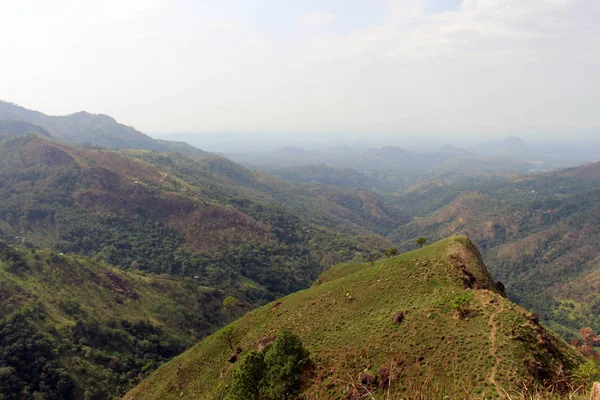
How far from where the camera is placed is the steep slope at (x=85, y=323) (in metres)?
60.8

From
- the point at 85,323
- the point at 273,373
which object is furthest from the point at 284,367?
the point at 85,323

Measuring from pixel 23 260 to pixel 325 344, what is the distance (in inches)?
3618

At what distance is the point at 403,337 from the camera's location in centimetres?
3222

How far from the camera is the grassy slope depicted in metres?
25.7

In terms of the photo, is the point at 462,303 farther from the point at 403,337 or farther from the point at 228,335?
the point at 228,335

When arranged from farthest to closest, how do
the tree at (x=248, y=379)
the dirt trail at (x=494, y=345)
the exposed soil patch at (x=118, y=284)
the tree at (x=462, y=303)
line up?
the exposed soil patch at (x=118, y=284)
the tree at (x=462, y=303)
the tree at (x=248, y=379)
the dirt trail at (x=494, y=345)

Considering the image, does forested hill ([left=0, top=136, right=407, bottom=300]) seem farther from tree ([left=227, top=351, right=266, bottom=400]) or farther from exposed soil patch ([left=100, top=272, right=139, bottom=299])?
tree ([left=227, top=351, right=266, bottom=400])

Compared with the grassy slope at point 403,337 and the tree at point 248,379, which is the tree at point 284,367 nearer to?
the tree at point 248,379

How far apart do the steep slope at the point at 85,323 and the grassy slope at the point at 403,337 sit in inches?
808

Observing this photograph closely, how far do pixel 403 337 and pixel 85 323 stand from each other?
7552cm

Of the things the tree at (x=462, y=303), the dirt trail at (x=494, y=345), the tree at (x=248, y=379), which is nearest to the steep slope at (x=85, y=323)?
the tree at (x=248, y=379)

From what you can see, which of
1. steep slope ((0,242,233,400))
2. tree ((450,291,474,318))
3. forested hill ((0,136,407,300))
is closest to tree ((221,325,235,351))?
steep slope ((0,242,233,400))

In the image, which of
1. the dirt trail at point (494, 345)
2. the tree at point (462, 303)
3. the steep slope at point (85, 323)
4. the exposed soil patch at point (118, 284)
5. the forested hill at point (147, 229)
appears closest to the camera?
the dirt trail at point (494, 345)

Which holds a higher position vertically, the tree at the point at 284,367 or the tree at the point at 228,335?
the tree at the point at 284,367
